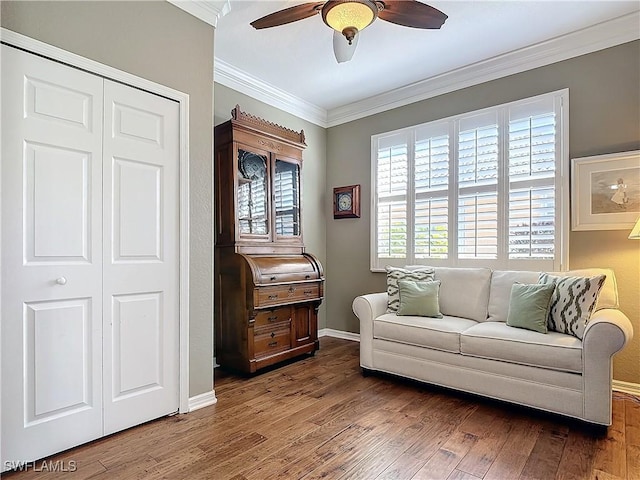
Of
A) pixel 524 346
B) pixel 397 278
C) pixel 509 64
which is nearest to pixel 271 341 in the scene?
pixel 397 278

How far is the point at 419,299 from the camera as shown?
10.5 feet

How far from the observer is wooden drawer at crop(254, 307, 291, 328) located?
132 inches

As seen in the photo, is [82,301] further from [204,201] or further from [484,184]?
[484,184]

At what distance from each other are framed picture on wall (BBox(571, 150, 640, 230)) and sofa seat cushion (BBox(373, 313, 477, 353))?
1.27 meters

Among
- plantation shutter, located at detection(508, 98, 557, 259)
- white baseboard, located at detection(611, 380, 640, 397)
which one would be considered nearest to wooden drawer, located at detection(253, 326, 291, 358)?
plantation shutter, located at detection(508, 98, 557, 259)

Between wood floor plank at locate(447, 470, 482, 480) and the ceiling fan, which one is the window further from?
wood floor plank at locate(447, 470, 482, 480)

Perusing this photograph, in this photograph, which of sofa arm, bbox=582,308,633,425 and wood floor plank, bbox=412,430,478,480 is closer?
wood floor plank, bbox=412,430,478,480

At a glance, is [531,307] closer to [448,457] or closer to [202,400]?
[448,457]

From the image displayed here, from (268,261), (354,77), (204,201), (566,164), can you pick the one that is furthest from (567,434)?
(354,77)

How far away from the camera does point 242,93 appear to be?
153 inches

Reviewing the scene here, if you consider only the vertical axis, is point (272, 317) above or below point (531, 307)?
below

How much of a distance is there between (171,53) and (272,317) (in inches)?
88.8

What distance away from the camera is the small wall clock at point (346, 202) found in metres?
4.54

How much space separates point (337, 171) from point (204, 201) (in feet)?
8.00
